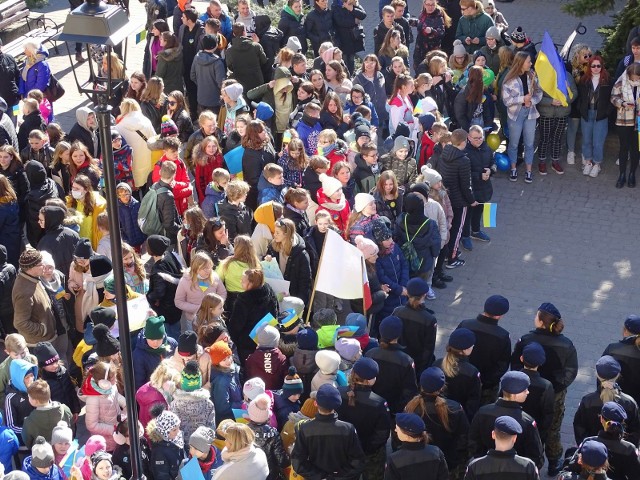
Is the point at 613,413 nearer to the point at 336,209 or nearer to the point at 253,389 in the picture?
the point at 253,389

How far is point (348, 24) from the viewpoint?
16.5 metres

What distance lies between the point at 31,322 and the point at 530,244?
6633mm

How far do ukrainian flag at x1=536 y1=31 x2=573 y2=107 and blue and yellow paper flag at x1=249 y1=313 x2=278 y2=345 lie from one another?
678 centimetres

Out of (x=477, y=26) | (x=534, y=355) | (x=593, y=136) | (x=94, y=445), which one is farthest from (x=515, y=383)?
(x=477, y=26)

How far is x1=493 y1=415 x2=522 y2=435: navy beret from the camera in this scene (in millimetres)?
7293

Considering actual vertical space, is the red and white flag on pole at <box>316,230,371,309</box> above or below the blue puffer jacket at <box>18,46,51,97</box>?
below

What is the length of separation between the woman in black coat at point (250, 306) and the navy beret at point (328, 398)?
1.94 m

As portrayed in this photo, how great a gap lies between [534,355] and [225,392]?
8.23ft

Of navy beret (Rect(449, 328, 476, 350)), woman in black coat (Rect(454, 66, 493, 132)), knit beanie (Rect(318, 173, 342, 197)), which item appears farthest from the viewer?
woman in black coat (Rect(454, 66, 493, 132))

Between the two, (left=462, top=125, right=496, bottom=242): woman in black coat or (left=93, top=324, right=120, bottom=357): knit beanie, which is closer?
(left=93, top=324, right=120, bottom=357): knit beanie

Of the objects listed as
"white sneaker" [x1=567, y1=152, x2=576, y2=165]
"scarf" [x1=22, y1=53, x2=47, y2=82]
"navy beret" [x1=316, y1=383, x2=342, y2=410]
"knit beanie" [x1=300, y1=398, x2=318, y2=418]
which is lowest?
"white sneaker" [x1=567, y1=152, x2=576, y2=165]

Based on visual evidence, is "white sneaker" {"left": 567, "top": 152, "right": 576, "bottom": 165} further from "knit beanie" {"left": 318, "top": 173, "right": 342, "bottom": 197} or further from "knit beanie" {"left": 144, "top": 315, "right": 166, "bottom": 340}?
"knit beanie" {"left": 144, "top": 315, "right": 166, "bottom": 340}

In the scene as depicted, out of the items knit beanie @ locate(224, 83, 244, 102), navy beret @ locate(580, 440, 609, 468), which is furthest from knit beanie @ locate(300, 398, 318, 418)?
knit beanie @ locate(224, 83, 244, 102)

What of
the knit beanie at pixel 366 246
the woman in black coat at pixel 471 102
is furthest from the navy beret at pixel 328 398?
the woman in black coat at pixel 471 102
